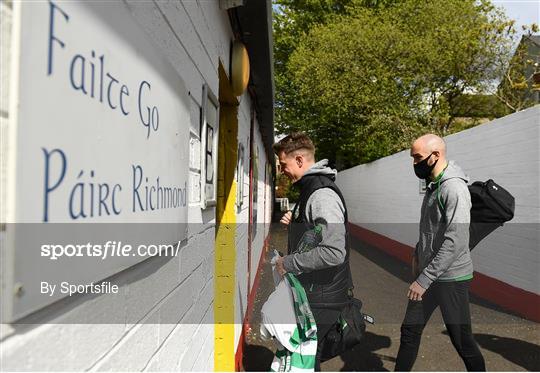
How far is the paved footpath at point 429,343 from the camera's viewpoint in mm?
4098

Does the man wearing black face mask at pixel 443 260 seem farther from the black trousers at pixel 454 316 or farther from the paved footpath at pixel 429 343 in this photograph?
the paved footpath at pixel 429 343

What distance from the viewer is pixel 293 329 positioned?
259cm

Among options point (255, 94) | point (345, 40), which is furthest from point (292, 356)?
point (345, 40)

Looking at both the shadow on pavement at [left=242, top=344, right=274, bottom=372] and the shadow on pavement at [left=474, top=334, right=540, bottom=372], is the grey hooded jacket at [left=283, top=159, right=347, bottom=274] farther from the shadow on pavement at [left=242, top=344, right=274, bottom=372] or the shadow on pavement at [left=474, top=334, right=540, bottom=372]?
the shadow on pavement at [left=474, top=334, right=540, bottom=372]

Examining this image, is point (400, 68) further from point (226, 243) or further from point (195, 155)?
point (195, 155)

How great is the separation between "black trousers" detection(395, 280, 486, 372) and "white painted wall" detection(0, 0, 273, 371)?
65.6 inches

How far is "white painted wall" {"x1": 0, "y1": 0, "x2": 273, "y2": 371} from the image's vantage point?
0.74 meters

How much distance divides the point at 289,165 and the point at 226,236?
2.92 ft

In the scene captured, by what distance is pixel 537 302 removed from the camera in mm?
5176

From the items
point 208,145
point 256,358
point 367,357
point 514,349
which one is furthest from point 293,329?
point 514,349

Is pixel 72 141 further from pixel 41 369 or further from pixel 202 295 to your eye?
pixel 202 295

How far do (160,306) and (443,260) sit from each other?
7.59ft

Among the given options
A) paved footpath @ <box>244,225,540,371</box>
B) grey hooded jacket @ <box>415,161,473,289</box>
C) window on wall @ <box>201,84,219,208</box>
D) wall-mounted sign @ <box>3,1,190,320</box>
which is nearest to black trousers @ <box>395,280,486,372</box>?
grey hooded jacket @ <box>415,161,473,289</box>

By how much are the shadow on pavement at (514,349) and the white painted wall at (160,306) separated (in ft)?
10.5
